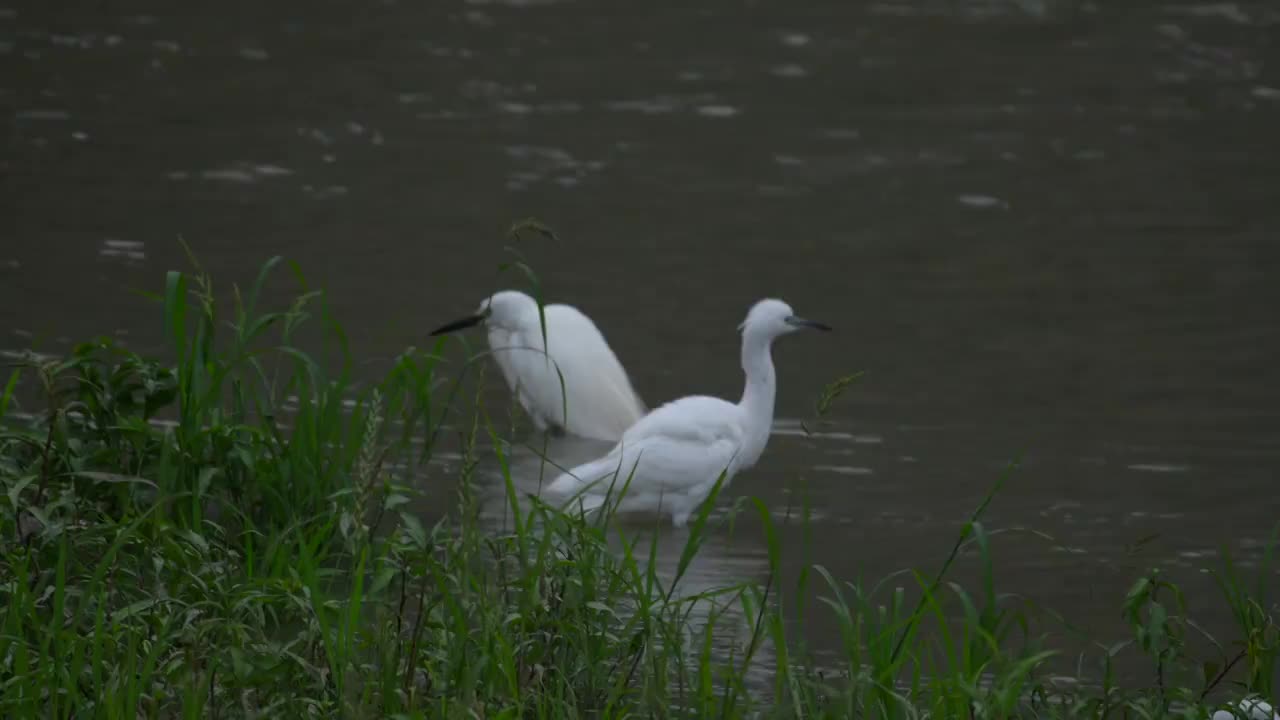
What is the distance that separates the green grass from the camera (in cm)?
363

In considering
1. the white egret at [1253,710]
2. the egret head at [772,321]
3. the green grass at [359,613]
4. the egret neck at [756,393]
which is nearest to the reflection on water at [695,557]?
the green grass at [359,613]

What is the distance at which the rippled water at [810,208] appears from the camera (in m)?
6.78

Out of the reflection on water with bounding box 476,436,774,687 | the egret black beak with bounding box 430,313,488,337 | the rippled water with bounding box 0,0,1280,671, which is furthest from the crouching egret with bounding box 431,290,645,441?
the rippled water with bounding box 0,0,1280,671

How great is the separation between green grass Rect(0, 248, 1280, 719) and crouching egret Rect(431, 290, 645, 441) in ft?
7.22

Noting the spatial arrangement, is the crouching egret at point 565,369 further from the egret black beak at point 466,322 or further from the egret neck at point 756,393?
the egret neck at point 756,393

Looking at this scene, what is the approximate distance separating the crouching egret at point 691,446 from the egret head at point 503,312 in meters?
1.26

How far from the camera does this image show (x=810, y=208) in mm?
10516

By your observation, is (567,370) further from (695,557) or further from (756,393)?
(695,557)

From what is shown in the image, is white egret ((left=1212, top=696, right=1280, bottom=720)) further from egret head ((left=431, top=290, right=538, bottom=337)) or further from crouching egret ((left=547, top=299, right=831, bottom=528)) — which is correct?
egret head ((left=431, top=290, right=538, bottom=337))

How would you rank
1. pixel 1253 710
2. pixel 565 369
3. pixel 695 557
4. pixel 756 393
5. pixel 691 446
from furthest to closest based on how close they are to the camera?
pixel 565 369 → pixel 756 393 → pixel 691 446 → pixel 695 557 → pixel 1253 710

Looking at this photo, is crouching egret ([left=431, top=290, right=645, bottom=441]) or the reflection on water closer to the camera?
the reflection on water

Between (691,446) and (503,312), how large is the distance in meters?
1.54

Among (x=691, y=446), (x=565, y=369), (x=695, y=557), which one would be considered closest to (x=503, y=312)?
(x=565, y=369)

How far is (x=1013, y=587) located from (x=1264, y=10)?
11064 mm
